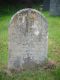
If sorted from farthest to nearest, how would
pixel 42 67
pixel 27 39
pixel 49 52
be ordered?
1. pixel 49 52
2. pixel 42 67
3. pixel 27 39

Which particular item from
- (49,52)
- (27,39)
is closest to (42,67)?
(27,39)

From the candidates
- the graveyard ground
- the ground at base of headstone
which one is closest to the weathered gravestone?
the ground at base of headstone

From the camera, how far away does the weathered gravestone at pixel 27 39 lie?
9.09 meters

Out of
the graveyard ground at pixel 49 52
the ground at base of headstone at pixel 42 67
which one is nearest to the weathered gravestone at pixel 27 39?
the ground at base of headstone at pixel 42 67

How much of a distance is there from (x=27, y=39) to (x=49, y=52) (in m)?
2.35

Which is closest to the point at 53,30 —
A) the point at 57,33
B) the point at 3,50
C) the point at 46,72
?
the point at 57,33

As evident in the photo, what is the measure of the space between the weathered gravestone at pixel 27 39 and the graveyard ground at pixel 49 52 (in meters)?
0.46

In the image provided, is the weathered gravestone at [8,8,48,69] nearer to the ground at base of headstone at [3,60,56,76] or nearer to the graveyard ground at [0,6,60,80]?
the ground at base of headstone at [3,60,56,76]

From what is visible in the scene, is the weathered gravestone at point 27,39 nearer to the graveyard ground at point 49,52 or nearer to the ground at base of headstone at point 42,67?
the ground at base of headstone at point 42,67

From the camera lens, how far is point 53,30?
14875 millimetres

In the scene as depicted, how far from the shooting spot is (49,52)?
37.4 ft

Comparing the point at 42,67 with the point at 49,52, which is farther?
the point at 49,52

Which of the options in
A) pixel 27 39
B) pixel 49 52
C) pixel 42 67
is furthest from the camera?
pixel 49 52

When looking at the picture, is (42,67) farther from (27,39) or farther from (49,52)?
(49,52)
